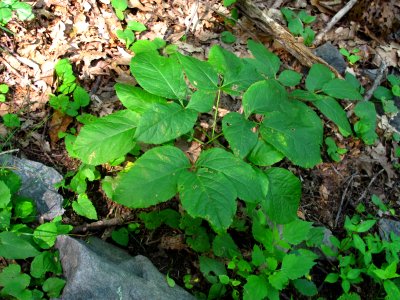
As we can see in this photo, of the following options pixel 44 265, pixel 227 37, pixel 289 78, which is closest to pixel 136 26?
pixel 227 37

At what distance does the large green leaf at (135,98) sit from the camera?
2055 mm

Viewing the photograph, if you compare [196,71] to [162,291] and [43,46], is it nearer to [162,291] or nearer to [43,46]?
[162,291]

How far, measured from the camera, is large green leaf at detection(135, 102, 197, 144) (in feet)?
6.09

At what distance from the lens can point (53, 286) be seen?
200 centimetres

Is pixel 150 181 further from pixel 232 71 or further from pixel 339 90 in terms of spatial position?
pixel 339 90

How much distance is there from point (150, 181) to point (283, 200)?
2.43 ft

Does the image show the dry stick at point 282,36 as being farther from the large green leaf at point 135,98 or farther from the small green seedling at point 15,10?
the large green leaf at point 135,98

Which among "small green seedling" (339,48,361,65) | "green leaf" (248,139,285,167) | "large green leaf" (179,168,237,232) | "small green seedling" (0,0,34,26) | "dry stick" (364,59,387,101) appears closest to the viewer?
"large green leaf" (179,168,237,232)

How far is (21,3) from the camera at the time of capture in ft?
10.7

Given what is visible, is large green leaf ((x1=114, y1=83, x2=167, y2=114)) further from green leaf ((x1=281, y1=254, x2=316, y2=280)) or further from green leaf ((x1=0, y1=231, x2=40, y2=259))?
green leaf ((x1=281, y1=254, x2=316, y2=280))

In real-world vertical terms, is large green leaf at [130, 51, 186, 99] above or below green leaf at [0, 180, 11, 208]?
above

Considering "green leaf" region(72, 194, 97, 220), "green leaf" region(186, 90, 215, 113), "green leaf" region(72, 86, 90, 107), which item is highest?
"green leaf" region(186, 90, 215, 113)

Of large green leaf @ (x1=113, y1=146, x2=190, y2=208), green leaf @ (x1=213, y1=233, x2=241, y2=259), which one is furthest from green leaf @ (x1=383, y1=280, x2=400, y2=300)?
large green leaf @ (x1=113, y1=146, x2=190, y2=208)

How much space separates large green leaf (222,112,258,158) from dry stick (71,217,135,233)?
1.04m
